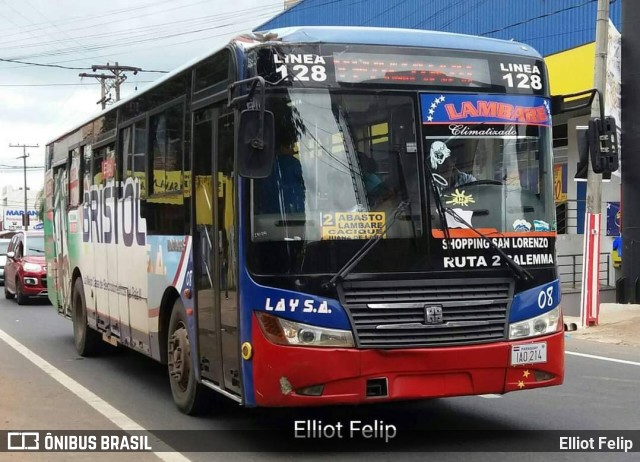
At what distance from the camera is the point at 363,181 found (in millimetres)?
5992

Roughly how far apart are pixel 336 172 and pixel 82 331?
6.81 meters

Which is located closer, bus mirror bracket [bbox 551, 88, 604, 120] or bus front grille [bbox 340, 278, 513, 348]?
bus front grille [bbox 340, 278, 513, 348]

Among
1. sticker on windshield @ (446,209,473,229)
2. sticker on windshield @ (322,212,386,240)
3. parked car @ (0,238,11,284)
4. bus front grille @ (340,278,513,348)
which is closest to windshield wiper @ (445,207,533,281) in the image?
sticker on windshield @ (446,209,473,229)

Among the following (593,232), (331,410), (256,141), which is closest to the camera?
(256,141)

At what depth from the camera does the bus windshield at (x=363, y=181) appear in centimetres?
589

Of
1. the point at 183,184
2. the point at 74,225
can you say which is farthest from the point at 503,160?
the point at 74,225

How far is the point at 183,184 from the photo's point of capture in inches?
289

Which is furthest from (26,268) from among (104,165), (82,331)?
(104,165)

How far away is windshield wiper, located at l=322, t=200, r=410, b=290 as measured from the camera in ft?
19.0

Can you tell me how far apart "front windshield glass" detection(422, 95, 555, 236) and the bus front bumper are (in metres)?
0.95

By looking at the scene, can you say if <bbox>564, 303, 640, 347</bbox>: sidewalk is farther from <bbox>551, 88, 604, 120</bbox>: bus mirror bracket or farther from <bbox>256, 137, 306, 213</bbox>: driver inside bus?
<bbox>256, 137, 306, 213</bbox>: driver inside bus

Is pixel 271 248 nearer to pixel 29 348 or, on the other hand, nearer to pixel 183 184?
pixel 183 184

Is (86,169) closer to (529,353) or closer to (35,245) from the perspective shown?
(529,353)

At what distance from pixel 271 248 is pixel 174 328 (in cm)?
218
